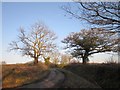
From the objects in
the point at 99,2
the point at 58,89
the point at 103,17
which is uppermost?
the point at 99,2

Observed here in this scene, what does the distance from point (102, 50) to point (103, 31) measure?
22.1 meters

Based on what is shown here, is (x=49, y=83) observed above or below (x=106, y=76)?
below

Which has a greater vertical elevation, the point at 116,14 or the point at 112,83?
the point at 116,14

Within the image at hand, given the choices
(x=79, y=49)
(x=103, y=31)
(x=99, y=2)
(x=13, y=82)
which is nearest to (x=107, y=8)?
(x=99, y=2)

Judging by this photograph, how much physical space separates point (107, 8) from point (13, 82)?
34.6 ft

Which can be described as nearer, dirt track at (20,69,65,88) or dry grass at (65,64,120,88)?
dirt track at (20,69,65,88)

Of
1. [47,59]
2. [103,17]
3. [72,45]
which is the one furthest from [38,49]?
[103,17]

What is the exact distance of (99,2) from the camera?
17.2 metres

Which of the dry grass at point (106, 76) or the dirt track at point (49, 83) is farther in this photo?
the dry grass at point (106, 76)

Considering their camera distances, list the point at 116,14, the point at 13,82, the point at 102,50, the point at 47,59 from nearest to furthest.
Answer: the point at 116,14 < the point at 13,82 < the point at 102,50 < the point at 47,59

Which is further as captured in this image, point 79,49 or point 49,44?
point 49,44

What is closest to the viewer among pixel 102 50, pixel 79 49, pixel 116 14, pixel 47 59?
pixel 116 14

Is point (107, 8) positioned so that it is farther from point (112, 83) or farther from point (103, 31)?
point (112, 83)

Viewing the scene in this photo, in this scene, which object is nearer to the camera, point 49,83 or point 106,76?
point 49,83
